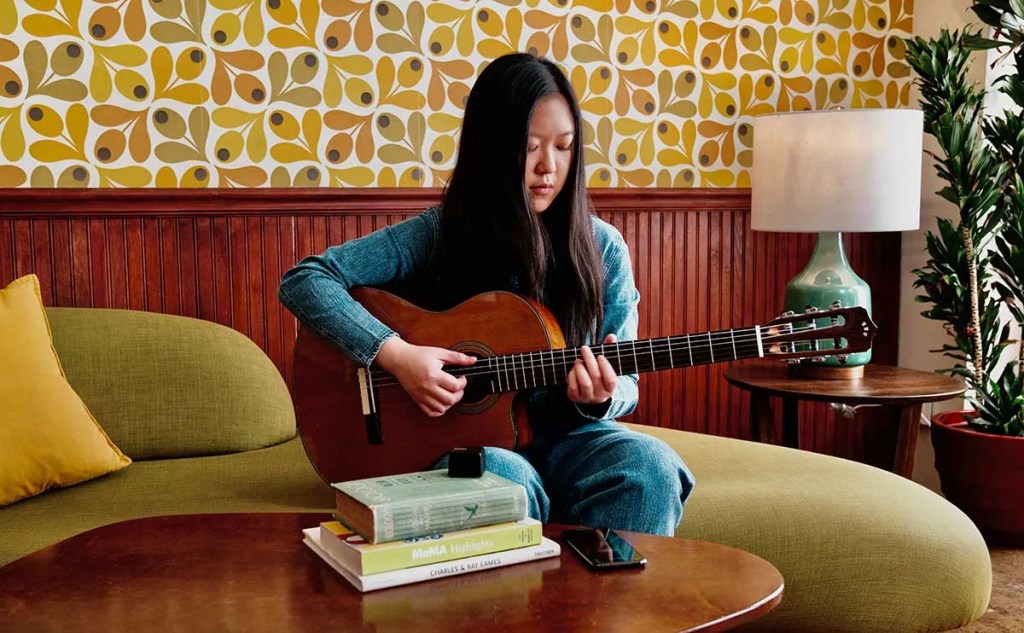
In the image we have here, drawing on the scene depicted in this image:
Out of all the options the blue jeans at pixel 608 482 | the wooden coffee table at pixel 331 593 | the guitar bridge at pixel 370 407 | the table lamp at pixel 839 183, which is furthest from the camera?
the table lamp at pixel 839 183

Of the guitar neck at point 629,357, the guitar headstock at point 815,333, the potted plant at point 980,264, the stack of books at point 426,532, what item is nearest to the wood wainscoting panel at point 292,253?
the potted plant at point 980,264

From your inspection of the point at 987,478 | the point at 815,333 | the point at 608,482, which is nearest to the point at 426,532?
the point at 608,482

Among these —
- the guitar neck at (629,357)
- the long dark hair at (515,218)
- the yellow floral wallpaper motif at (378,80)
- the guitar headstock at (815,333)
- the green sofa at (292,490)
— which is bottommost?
the green sofa at (292,490)

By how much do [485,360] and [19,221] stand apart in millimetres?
1307

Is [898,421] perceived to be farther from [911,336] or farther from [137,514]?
[137,514]

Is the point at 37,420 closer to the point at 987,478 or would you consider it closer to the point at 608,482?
the point at 608,482

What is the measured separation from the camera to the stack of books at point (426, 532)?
1140mm

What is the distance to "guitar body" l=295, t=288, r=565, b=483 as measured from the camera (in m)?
1.74

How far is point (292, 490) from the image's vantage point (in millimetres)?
1907

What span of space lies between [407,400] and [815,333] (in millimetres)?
680

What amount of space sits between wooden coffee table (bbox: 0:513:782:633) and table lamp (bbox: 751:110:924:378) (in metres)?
1.44

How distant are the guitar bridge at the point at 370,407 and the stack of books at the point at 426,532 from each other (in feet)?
1.84

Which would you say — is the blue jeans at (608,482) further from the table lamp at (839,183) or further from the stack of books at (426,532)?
the table lamp at (839,183)

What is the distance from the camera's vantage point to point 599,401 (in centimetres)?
169
